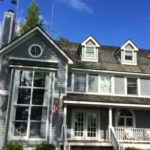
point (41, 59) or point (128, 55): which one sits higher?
point (128, 55)

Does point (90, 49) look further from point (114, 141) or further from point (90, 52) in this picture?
point (114, 141)

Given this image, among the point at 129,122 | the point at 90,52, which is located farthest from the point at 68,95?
the point at 129,122

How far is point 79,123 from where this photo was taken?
54.8ft

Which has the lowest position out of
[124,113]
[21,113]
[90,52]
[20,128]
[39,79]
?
[20,128]

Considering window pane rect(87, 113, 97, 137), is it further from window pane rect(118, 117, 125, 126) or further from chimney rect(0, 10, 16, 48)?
chimney rect(0, 10, 16, 48)

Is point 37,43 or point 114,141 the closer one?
point 114,141

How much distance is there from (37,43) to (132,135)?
8.90 m

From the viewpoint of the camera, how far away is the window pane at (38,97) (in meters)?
15.2

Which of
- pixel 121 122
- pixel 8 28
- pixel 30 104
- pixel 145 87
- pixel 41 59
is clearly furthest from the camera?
pixel 145 87

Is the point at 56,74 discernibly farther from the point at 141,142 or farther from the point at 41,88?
the point at 141,142

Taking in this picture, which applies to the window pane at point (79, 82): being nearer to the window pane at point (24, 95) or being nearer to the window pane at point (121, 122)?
the window pane at point (121, 122)

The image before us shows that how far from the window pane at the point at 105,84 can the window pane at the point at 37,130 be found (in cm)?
549

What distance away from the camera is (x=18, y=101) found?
15.0 meters

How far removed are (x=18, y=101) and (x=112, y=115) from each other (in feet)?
22.5
